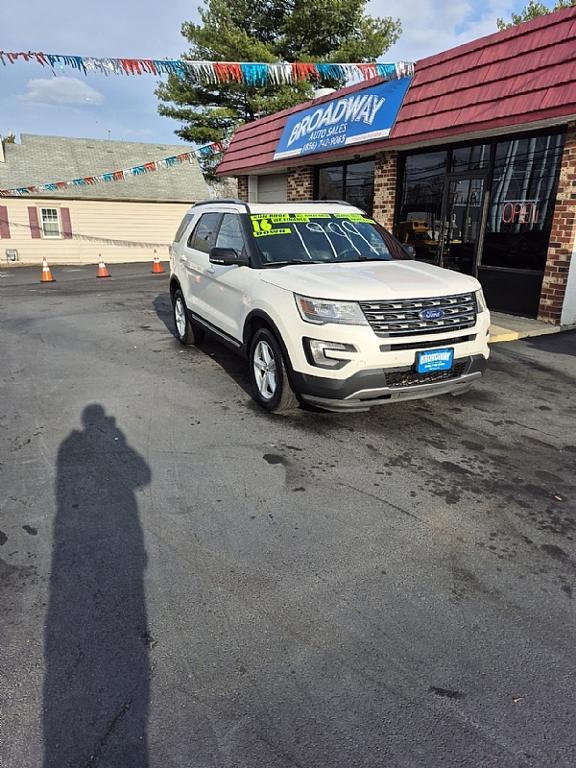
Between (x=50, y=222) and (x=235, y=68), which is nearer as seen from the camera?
(x=235, y=68)

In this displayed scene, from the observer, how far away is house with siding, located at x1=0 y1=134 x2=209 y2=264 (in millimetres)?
23703

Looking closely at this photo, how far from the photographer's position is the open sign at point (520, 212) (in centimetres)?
864

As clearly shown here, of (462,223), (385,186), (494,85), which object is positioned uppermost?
(494,85)

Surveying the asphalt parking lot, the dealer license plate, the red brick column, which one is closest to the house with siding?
the red brick column

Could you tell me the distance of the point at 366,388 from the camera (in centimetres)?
418

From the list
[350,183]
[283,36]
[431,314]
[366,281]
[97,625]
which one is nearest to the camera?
[97,625]

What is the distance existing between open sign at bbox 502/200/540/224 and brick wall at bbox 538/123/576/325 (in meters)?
0.50

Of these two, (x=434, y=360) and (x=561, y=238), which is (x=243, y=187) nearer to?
(x=561, y=238)

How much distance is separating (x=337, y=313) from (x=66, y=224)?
23.7m

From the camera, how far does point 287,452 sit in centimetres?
419

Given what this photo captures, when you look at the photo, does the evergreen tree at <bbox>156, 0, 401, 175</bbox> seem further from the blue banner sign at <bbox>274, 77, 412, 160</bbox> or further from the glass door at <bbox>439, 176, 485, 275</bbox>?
the glass door at <bbox>439, 176, 485, 275</bbox>

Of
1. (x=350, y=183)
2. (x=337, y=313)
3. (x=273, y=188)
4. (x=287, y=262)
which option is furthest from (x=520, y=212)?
(x=273, y=188)

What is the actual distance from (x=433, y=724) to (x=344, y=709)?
0.32m

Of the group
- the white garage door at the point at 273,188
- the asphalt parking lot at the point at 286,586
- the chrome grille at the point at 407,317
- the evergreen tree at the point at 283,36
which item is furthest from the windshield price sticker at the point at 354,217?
the evergreen tree at the point at 283,36
